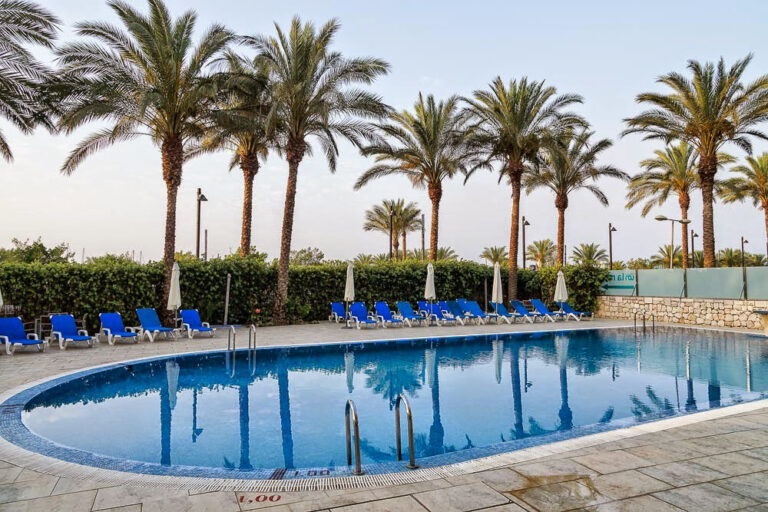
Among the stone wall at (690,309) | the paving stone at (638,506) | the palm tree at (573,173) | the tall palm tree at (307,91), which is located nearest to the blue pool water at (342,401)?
the paving stone at (638,506)

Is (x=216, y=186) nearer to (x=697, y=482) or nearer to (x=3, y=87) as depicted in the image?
(x=3, y=87)

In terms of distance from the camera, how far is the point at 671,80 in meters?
A: 18.9

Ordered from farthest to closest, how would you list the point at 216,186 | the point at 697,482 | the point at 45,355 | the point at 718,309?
the point at 216,186 → the point at 718,309 → the point at 45,355 → the point at 697,482

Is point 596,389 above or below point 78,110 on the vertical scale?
below

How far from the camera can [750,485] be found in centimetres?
368

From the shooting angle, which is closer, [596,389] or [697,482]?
[697,482]

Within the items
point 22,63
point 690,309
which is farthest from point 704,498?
point 690,309

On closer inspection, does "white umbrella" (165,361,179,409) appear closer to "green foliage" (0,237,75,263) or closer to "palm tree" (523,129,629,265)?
"green foliage" (0,237,75,263)

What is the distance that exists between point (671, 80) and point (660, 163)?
374 inches

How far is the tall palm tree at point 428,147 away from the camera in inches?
814

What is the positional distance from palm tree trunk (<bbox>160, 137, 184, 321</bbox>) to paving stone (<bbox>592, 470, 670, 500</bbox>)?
13.8 meters

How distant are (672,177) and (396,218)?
65.2 ft

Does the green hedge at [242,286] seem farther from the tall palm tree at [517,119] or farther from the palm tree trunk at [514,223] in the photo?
the tall palm tree at [517,119]

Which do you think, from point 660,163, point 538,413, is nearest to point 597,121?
point 660,163
